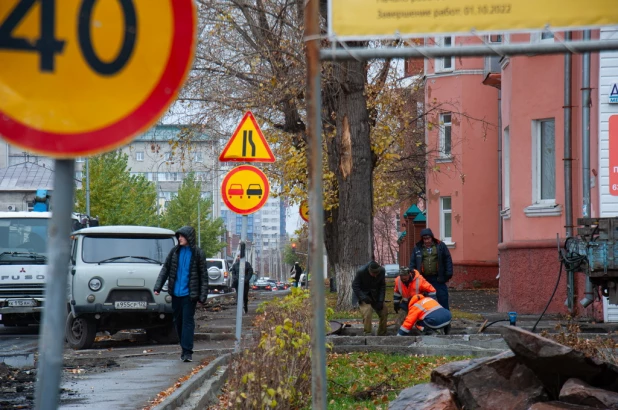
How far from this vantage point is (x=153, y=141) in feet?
78.2

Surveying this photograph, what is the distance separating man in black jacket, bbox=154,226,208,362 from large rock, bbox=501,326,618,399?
6618 mm

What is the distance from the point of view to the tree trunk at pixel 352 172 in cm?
2003

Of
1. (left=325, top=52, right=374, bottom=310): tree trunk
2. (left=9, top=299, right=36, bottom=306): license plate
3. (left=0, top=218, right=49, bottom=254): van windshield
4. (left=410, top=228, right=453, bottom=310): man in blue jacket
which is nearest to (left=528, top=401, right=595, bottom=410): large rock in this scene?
(left=410, top=228, right=453, bottom=310): man in blue jacket

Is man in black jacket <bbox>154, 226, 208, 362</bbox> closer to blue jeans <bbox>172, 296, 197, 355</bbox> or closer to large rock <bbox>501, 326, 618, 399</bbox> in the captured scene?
blue jeans <bbox>172, 296, 197, 355</bbox>

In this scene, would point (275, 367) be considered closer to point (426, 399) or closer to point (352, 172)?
point (426, 399)

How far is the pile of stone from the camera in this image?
6.79 metres

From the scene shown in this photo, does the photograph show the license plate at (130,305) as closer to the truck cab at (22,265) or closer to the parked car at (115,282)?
the parked car at (115,282)

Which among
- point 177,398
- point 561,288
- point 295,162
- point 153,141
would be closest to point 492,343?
point 177,398

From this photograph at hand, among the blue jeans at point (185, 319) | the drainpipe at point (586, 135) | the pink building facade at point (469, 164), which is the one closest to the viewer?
the blue jeans at point (185, 319)

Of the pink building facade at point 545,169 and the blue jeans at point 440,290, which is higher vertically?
the pink building facade at point 545,169

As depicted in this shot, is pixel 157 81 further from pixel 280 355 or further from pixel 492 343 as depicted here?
pixel 492 343

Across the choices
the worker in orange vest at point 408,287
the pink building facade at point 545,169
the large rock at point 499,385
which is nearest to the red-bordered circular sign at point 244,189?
the worker in orange vest at point 408,287

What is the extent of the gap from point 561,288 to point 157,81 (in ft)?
59.7

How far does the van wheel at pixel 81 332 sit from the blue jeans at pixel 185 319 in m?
2.64
